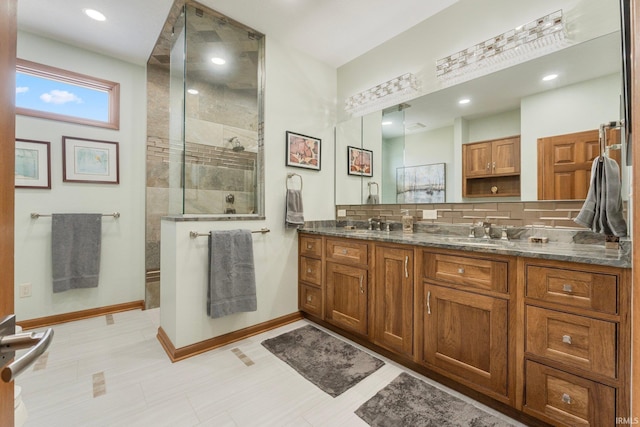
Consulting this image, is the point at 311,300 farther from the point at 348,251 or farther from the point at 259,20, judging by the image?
the point at 259,20

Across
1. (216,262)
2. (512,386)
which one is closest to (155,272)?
(216,262)

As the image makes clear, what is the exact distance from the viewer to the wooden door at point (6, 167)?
50 cm

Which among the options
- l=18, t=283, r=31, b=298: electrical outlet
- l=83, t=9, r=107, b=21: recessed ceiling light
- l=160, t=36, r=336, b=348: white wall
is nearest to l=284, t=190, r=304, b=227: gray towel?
l=160, t=36, r=336, b=348: white wall

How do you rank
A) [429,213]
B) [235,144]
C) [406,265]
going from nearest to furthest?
1. [406,265]
2. [429,213]
3. [235,144]

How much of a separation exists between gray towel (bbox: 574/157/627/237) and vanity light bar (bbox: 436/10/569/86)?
37.1 inches

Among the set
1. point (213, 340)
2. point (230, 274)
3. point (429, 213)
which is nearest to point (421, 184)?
point (429, 213)

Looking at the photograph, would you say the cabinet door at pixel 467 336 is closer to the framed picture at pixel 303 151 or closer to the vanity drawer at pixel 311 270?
the vanity drawer at pixel 311 270

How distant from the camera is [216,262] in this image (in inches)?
87.3

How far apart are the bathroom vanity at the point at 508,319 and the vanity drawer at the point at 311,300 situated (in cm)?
43

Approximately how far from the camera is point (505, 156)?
203 cm

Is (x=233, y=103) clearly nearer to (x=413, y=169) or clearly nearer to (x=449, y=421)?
(x=413, y=169)

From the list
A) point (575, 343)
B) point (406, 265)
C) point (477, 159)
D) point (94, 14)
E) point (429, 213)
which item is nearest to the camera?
point (575, 343)

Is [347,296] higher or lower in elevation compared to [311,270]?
lower

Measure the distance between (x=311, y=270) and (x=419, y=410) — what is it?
4.82 ft
